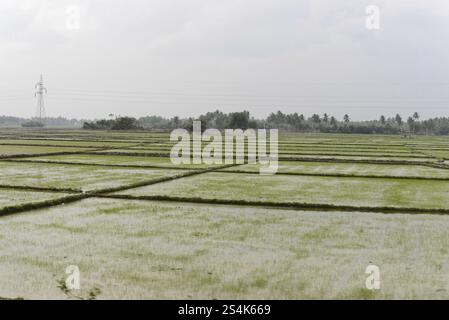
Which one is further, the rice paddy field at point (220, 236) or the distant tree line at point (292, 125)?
the distant tree line at point (292, 125)

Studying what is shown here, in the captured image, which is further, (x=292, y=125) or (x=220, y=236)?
(x=292, y=125)

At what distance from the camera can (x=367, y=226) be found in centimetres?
1549

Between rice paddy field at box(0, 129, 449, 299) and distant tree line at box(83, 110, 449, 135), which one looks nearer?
rice paddy field at box(0, 129, 449, 299)

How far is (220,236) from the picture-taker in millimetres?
13867

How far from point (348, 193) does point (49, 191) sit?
12.6 metres

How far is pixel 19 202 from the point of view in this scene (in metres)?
18.2

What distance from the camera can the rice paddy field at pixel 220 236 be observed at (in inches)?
381

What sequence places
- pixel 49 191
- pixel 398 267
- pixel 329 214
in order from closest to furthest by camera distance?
pixel 398 267
pixel 329 214
pixel 49 191

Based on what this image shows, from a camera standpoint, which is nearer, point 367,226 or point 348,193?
point 367,226

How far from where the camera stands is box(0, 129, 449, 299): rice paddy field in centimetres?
969

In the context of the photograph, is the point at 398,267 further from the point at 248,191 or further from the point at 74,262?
the point at 248,191

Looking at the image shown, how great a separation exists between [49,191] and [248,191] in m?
8.35

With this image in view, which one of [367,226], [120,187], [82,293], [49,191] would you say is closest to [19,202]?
[49,191]
